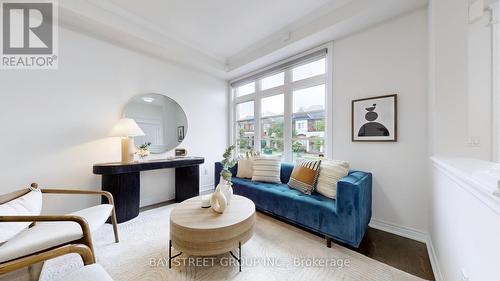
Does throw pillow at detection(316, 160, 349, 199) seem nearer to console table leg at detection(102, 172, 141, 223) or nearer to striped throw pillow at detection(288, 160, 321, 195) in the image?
striped throw pillow at detection(288, 160, 321, 195)

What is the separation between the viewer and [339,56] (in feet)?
8.89

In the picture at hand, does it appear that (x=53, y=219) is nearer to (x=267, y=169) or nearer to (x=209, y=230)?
(x=209, y=230)

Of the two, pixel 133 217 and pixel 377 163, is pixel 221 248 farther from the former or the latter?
pixel 377 163

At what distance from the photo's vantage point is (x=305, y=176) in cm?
242

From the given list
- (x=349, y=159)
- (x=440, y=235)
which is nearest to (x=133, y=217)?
(x=349, y=159)

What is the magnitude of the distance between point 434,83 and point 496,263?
5.29ft

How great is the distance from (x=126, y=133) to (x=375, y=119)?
11.2 feet

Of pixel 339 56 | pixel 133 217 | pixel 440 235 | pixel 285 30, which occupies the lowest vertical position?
pixel 133 217

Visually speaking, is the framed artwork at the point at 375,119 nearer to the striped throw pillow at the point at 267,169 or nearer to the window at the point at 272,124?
the striped throw pillow at the point at 267,169

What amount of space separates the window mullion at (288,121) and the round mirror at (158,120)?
6.53 ft

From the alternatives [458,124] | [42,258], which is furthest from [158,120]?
[458,124]

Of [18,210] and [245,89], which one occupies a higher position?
[245,89]

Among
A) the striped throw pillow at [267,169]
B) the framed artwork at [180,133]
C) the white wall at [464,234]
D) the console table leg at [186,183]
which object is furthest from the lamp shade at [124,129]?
the white wall at [464,234]

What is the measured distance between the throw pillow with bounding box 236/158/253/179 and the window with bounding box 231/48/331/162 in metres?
0.72
